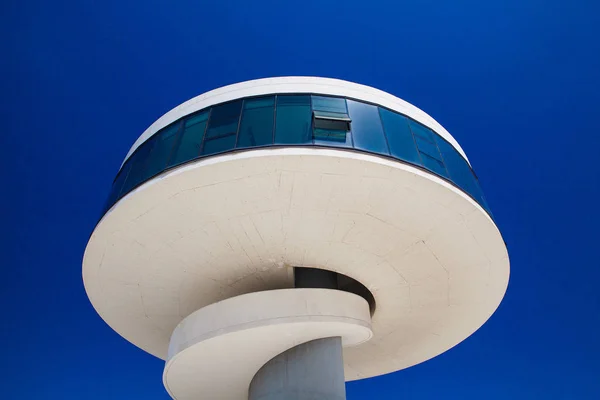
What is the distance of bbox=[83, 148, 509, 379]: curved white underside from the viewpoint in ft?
45.1

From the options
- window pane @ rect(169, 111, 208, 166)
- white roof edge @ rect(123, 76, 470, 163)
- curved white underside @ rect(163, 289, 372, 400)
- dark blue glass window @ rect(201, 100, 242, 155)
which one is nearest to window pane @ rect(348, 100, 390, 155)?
white roof edge @ rect(123, 76, 470, 163)

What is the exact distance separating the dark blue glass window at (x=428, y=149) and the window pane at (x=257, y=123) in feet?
14.3

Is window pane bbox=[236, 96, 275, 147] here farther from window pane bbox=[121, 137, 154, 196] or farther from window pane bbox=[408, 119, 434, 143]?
window pane bbox=[408, 119, 434, 143]

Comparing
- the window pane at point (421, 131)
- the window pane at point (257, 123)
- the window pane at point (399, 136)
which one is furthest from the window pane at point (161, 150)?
the window pane at point (421, 131)

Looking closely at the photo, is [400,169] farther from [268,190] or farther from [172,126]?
[172,126]

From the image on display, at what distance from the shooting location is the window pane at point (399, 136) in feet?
47.1

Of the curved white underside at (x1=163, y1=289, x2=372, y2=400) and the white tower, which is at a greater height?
the white tower

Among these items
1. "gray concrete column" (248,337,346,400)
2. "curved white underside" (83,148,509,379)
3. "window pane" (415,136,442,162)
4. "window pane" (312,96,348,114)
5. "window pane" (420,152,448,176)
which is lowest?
"gray concrete column" (248,337,346,400)

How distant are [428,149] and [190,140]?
22.7ft

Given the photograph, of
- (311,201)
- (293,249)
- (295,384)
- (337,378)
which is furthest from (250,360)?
(311,201)

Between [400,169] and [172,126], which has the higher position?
[172,126]

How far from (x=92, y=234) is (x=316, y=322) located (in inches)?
284

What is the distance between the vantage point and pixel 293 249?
16156 millimetres

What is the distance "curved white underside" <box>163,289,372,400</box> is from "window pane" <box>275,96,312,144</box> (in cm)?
467
